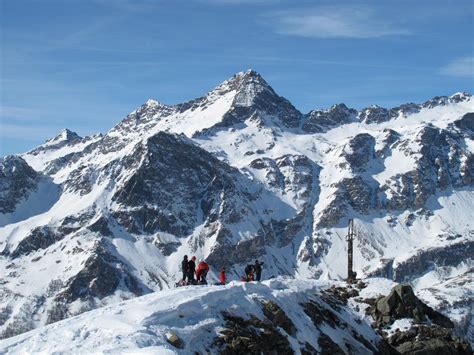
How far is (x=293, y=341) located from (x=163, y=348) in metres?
11.5

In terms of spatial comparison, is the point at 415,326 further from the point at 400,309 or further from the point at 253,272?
the point at 253,272

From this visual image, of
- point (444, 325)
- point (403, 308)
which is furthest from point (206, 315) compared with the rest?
point (444, 325)

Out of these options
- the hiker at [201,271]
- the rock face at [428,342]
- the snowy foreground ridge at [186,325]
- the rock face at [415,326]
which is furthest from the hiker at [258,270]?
the rock face at [428,342]

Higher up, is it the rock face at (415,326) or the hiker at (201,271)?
the hiker at (201,271)

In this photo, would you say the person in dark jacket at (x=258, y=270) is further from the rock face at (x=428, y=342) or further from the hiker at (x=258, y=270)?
the rock face at (x=428, y=342)

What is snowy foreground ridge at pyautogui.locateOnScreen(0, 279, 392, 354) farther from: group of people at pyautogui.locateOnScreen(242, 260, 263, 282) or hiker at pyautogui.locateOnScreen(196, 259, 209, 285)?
group of people at pyautogui.locateOnScreen(242, 260, 263, 282)

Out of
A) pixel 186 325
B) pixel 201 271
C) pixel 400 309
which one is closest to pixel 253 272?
pixel 201 271

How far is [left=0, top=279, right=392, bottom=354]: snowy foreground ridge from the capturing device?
31.6 meters

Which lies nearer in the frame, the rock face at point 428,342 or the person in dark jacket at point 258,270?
the rock face at point 428,342

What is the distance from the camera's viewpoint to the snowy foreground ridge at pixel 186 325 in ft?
104

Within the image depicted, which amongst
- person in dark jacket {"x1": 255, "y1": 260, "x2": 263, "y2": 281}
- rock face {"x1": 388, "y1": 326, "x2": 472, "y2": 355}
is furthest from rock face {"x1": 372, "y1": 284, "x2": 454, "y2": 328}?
person in dark jacket {"x1": 255, "y1": 260, "x2": 263, "y2": 281}

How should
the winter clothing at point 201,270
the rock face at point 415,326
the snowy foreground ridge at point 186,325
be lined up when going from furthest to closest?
1. the winter clothing at point 201,270
2. the rock face at point 415,326
3. the snowy foreground ridge at point 186,325

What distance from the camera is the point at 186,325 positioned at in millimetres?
35344

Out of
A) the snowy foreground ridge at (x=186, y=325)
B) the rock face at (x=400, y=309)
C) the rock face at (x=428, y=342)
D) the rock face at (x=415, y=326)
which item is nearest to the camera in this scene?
the snowy foreground ridge at (x=186, y=325)
